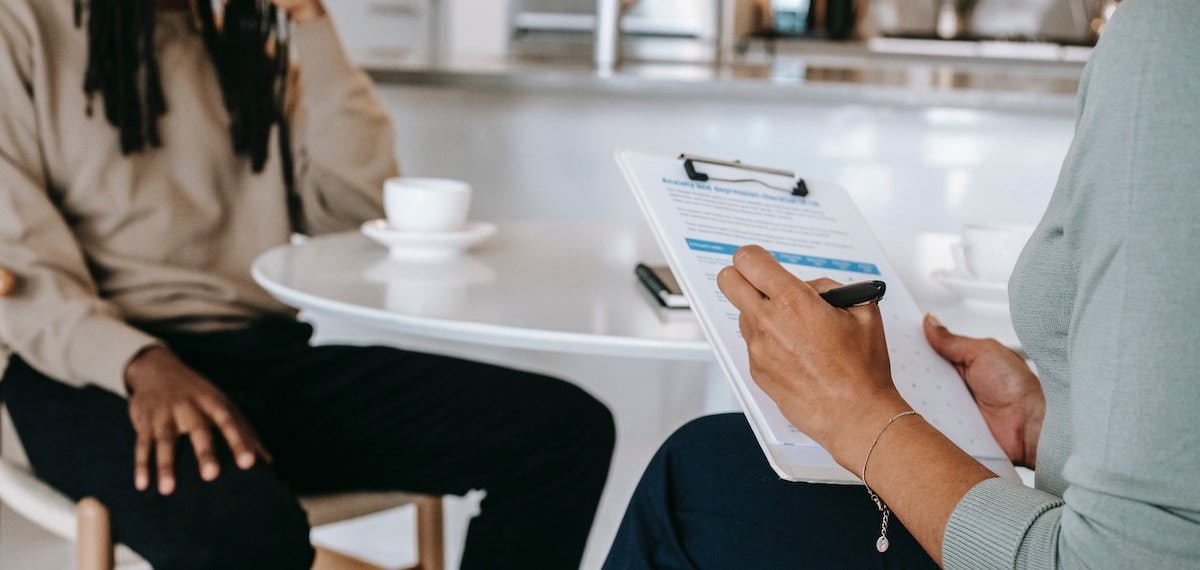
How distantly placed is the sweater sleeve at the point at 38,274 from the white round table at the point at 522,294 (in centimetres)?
19

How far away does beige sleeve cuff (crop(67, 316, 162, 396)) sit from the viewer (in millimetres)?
1156

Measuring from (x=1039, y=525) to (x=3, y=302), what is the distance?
1073 millimetres

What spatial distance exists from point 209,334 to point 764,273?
88cm

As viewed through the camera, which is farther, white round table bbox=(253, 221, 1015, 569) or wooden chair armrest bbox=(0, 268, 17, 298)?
wooden chair armrest bbox=(0, 268, 17, 298)

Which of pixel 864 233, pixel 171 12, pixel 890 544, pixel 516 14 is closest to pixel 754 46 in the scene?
pixel 516 14

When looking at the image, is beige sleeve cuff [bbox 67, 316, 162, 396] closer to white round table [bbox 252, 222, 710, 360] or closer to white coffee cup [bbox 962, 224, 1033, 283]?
white round table [bbox 252, 222, 710, 360]

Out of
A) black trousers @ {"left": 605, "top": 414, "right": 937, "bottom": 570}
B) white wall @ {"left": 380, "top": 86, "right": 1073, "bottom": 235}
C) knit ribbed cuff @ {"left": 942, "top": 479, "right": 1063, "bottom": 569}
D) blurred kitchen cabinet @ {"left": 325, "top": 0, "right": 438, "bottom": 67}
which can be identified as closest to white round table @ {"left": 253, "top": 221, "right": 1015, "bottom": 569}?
black trousers @ {"left": 605, "top": 414, "right": 937, "bottom": 570}

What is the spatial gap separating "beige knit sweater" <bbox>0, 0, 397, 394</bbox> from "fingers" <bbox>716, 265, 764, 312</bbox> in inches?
28.4

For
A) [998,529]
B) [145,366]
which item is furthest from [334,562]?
A: [998,529]

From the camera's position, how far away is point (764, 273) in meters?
0.71

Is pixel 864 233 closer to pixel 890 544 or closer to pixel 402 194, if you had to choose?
pixel 890 544

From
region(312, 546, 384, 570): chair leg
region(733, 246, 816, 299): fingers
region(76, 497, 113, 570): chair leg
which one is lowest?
region(312, 546, 384, 570): chair leg

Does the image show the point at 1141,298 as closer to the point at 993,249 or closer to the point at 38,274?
the point at 993,249

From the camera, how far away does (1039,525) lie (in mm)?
595
